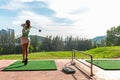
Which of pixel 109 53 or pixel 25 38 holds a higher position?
pixel 25 38

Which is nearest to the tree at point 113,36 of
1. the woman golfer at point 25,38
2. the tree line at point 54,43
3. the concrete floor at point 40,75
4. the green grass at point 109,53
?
the tree line at point 54,43

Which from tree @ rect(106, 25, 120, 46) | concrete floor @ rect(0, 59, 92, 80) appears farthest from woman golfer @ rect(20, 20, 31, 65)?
tree @ rect(106, 25, 120, 46)

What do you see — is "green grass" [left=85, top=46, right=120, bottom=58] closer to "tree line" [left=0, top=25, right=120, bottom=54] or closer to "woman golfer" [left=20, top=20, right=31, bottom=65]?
"woman golfer" [left=20, top=20, right=31, bottom=65]

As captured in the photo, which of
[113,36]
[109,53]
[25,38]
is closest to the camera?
[25,38]

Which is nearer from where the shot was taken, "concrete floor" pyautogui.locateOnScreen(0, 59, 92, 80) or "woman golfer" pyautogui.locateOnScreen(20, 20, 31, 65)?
"concrete floor" pyautogui.locateOnScreen(0, 59, 92, 80)

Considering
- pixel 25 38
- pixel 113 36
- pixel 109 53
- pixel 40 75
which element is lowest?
pixel 40 75

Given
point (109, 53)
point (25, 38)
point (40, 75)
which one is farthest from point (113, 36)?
point (40, 75)

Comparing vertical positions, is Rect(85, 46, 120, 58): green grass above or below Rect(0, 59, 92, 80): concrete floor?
above

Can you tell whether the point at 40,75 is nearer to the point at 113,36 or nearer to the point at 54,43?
the point at 113,36

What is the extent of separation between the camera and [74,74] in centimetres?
1152

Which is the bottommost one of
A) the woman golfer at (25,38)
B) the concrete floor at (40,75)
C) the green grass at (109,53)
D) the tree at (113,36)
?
the concrete floor at (40,75)

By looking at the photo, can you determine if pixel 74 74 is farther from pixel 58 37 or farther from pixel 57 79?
pixel 58 37

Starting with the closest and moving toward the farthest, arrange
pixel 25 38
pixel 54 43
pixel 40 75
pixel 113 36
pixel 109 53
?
pixel 40 75 < pixel 25 38 < pixel 109 53 < pixel 113 36 < pixel 54 43

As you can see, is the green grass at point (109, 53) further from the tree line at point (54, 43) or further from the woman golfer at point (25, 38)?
the tree line at point (54, 43)
